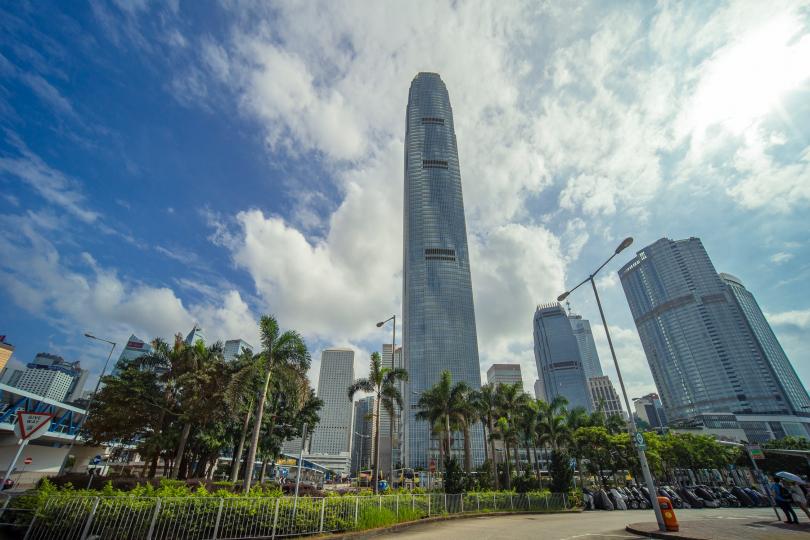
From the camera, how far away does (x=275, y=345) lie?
26.0 m

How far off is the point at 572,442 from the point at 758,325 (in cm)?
21441

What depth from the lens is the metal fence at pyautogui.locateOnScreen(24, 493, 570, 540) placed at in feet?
31.6

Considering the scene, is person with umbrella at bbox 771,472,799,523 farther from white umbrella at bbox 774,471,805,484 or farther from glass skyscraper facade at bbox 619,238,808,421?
glass skyscraper facade at bbox 619,238,808,421

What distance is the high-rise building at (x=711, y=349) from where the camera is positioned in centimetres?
16075

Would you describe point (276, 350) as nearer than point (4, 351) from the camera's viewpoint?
Yes

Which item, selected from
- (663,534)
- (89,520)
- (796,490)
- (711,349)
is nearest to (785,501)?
(796,490)

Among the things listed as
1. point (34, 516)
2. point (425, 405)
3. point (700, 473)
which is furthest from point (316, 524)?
point (700, 473)

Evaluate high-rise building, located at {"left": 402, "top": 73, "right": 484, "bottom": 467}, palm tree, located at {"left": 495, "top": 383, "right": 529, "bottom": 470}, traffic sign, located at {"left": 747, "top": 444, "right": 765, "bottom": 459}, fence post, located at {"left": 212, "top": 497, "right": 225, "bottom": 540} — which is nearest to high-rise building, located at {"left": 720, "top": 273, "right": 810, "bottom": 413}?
high-rise building, located at {"left": 402, "top": 73, "right": 484, "bottom": 467}

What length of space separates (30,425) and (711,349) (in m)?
233

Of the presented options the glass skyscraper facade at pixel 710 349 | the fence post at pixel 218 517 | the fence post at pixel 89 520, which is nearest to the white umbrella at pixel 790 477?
the fence post at pixel 218 517

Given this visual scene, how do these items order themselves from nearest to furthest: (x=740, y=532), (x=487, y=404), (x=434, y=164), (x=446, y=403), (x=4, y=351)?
(x=740, y=532)
(x=446, y=403)
(x=487, y=404)
(x=4, y=351)
(x=434, y=164)

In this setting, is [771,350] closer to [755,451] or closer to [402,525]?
[755,451]

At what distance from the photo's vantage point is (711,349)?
171 meters

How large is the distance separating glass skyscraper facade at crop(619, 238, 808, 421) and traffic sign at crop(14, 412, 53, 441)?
213m
